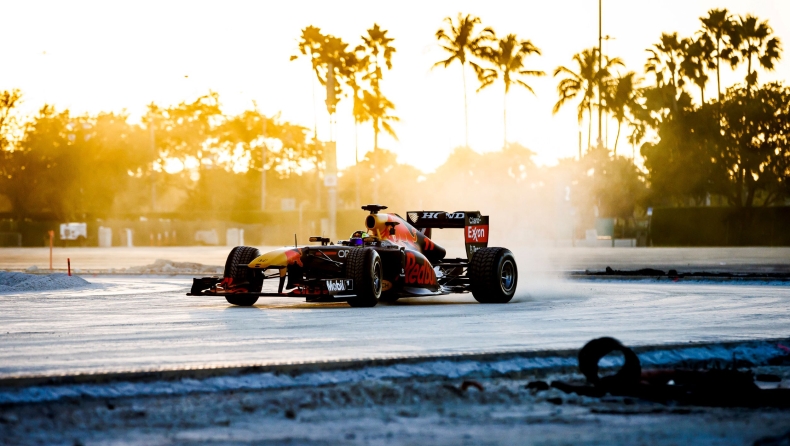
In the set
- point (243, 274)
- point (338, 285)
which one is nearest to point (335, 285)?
point (338, 285)

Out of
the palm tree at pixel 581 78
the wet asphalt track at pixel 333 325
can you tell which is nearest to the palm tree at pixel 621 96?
the palm tree at pixel 581 78

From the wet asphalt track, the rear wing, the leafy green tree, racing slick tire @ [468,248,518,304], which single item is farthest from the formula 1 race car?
the leafy green tree

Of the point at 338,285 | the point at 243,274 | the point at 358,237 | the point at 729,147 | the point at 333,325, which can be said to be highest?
the point at 729,147

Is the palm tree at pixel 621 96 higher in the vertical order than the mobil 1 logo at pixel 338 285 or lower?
higher

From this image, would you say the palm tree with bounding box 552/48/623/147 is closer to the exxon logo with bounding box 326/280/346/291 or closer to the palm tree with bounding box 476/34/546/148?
the palm tree with bounding box 476/34/546/148

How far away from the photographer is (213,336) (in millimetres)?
10211

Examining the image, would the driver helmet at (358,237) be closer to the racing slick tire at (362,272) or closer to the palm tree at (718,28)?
the racing slick tire at (362,272)

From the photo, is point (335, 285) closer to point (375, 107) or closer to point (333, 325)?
point (333, 325)

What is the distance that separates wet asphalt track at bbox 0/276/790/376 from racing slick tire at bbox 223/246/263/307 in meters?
0.36

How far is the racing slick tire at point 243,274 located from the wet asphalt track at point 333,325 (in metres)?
0.36

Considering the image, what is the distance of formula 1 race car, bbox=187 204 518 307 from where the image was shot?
14.2m

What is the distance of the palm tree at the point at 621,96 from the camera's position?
3194 inches

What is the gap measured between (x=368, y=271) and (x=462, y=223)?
12.0 ft

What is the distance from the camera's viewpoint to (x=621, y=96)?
81.2 metres
